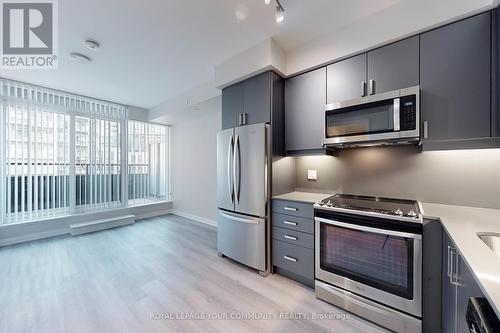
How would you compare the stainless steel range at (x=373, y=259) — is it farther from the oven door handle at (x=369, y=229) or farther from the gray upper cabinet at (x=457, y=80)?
the gray upper cabinet at (x=457, y=80)

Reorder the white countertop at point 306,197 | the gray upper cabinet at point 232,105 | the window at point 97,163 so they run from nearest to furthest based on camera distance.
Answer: the white countertop at point 306,197 → the gray upper cabinet at point 232,105 → the window at point 97,163

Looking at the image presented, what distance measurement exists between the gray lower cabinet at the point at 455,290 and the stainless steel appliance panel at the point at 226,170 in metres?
2.09

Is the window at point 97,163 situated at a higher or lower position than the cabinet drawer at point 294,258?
higher

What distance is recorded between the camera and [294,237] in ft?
7.27

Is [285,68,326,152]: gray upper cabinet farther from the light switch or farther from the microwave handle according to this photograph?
the microwave handle

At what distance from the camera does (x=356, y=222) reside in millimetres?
1740

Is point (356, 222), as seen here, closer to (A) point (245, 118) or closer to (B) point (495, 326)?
(B) point (495, 326)

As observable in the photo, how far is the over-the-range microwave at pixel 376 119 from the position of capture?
66.6 inches

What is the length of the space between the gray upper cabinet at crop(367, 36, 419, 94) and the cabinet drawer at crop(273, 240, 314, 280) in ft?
5.90

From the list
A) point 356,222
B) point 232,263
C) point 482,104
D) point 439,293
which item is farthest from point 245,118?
point 439,293

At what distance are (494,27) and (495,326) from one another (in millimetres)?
2052

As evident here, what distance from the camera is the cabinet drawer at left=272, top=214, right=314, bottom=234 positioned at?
210cm

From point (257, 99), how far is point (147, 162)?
407cm

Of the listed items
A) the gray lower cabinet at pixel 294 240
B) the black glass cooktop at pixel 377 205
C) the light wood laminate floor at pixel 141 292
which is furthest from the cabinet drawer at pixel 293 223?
the light wood laminate floor at pixel 141 292
